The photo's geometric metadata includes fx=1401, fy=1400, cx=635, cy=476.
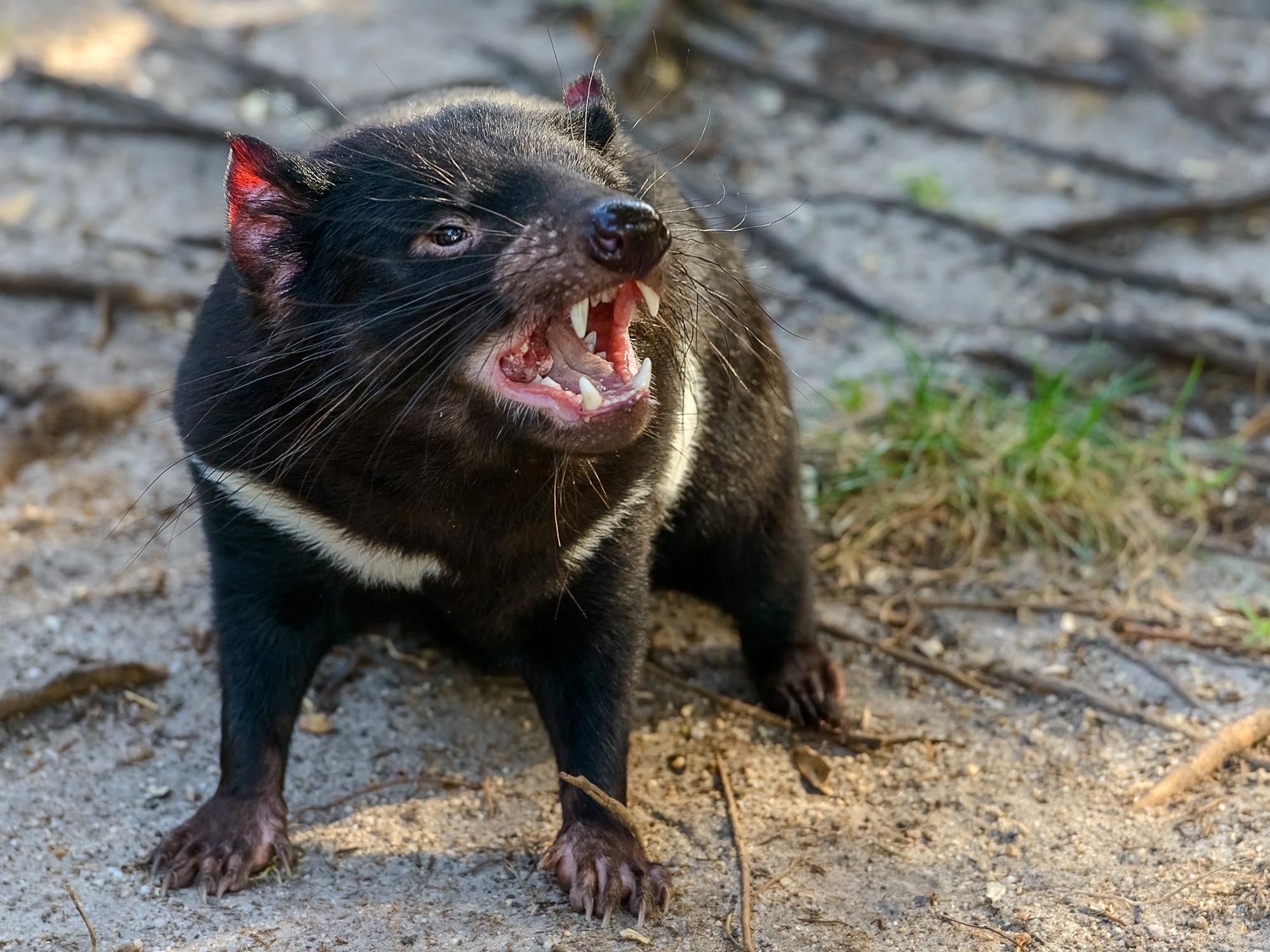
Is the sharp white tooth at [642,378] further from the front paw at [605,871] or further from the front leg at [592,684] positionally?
the front paw at [605,871]

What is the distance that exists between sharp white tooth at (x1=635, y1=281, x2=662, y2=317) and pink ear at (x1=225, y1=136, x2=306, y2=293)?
0.61 m

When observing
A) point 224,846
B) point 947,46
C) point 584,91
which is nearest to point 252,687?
point 224,846

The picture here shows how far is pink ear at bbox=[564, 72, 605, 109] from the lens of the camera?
2.85 meters

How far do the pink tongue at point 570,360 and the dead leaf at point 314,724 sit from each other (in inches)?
51.6

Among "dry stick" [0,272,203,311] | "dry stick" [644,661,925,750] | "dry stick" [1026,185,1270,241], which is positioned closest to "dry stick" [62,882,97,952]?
"dry stick" [644,661,925,750]

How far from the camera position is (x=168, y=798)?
3.04 m

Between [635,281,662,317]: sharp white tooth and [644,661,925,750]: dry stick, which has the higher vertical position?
[635,281,662,317]: sharp white tooth

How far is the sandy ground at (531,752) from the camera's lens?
268 centimetres

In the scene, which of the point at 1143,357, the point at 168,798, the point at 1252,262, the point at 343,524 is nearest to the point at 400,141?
the point at 343,524

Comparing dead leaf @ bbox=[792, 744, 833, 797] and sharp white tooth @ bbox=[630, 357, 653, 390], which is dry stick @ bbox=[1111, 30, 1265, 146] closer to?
dead leaf @ bbox=[792, 744, 833, 797]

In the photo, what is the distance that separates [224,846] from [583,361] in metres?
1.22

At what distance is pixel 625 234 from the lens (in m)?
2.22

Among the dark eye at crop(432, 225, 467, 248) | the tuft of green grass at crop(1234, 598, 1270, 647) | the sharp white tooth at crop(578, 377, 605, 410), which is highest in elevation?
the dark eye at crop(432, 225, 467, 248)

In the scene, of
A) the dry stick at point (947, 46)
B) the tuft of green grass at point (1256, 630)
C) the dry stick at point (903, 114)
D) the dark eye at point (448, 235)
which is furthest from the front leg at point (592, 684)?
the dry stick at point (947, 46)
